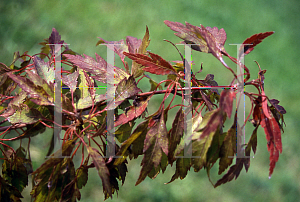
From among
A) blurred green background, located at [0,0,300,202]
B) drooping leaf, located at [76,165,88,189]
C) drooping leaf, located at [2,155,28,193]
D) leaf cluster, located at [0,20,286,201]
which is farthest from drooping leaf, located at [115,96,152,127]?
blurred green background, located at [0,0,300,202]

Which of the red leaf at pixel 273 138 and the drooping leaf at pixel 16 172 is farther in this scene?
the drooping leaf at pixel 16 172

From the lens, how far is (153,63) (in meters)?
0.44

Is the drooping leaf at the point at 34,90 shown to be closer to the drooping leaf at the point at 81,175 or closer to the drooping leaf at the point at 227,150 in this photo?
the drooping leaf at the point at 81,175

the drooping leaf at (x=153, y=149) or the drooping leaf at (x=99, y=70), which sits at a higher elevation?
the drooping leaf at (x=99, y=70)

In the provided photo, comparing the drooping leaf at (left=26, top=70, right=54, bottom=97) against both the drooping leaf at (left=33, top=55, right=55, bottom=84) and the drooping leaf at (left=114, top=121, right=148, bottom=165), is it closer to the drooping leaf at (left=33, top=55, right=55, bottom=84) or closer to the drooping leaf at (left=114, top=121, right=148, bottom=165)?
the drooping leaf at (left=33, top=55, right=55, bottom=84)

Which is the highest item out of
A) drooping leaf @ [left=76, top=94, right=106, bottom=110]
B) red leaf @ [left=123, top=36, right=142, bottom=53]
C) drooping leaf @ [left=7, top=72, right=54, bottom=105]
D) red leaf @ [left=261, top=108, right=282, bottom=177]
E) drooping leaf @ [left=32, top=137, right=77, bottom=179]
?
red leaf @ [left=123, top=36, right=142, bottom=53]

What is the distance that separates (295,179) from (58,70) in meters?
1.15

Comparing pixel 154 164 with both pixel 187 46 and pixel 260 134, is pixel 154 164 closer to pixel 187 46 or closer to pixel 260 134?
pixel 187 46

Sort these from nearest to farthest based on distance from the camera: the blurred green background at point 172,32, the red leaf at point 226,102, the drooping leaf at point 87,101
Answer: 1. the red leaf at point 226,102
2. the drooping leaf at point 87,101
3. the blurred green background at point 172,32

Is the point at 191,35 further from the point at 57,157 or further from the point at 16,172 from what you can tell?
the point at 16,172

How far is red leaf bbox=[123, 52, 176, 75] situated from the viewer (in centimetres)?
43

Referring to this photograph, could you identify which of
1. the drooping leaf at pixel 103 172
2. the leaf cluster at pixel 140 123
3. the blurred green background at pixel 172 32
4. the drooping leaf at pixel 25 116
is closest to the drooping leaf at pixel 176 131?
the leaf cluster at pixel 140 123

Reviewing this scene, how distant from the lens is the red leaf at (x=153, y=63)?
0.43 meters

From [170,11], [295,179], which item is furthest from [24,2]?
[295,179]
